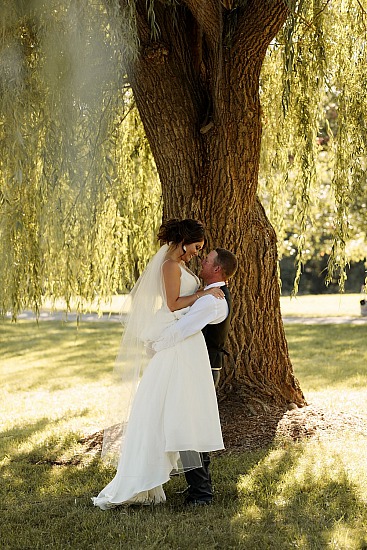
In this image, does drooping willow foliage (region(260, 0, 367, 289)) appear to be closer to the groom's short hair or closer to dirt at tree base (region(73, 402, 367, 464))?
dirt at tree base (region(73, 402, 367, 464))

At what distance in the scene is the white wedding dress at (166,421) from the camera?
4570 millimetres

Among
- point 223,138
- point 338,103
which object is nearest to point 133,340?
point 223,138

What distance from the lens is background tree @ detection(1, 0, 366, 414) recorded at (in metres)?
5.29

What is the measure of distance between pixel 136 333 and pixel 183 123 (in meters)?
2.03

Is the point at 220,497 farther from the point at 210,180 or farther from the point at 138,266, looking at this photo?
the point at 138,266

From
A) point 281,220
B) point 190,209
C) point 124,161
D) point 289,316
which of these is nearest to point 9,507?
point 190,209

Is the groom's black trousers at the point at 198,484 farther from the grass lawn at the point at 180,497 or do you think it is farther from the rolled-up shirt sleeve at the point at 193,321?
the rolled-up shirt sleeve at the point at 193,321

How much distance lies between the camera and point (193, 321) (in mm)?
4633

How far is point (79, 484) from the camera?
17.7 ft

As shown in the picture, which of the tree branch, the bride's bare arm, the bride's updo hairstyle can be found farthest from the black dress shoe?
the tree branch

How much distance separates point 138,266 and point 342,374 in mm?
4012

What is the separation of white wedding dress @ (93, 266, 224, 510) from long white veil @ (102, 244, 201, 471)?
189 millimetres

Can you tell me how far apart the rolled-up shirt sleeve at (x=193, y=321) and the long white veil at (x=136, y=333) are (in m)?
0.13

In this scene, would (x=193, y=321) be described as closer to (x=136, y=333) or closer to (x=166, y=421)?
(x=136, y=333)
